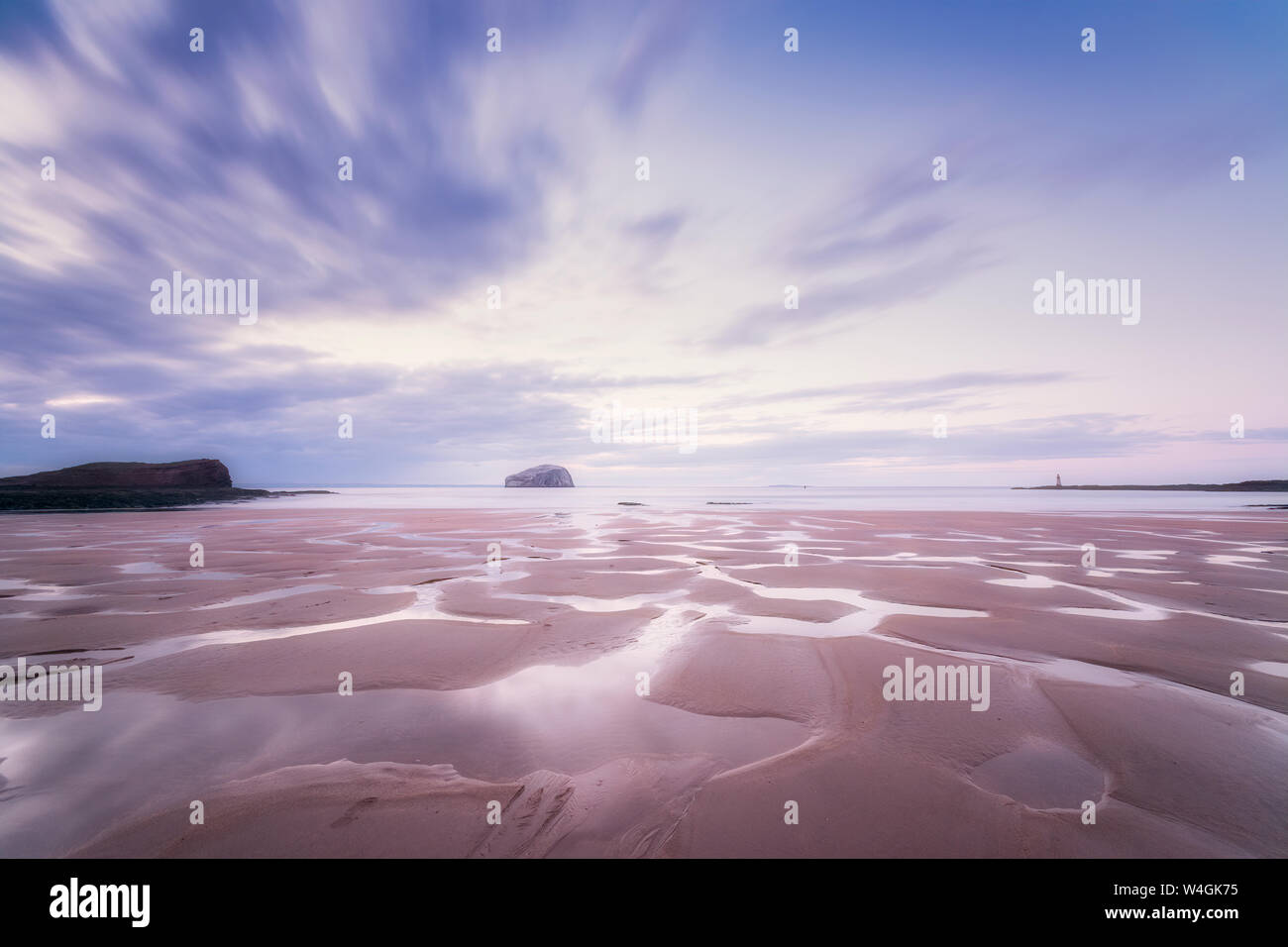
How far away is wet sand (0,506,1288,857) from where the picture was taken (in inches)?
117

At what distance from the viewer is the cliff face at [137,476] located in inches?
1988

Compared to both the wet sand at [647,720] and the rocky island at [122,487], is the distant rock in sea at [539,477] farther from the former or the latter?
the wet sand at [647,720]

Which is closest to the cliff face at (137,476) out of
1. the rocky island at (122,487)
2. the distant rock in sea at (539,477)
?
the rocky island at (122,487)

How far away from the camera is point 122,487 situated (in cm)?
4925

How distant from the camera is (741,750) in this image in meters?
3.91

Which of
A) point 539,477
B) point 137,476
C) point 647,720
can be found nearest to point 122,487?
point 137,476

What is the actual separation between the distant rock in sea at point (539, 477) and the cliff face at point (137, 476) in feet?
203

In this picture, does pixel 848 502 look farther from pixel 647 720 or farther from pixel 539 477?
pixel 539 477

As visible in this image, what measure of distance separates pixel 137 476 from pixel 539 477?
71.9 meters

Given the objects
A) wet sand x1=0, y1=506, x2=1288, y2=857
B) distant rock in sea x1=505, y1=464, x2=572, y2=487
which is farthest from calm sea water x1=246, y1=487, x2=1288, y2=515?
distant rock in sea x1=505, y1=464, x2=572, y2=487

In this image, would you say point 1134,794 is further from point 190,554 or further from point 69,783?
point 190,554

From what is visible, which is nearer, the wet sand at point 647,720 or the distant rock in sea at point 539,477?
the wet sand at point 647,720

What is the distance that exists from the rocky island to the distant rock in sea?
60921 millimetres
